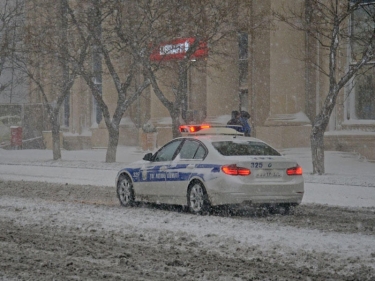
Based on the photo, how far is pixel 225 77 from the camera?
33.8 meters

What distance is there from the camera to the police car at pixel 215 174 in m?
12.7

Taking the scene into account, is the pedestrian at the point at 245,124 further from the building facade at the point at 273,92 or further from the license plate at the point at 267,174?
the license plate at the point at 267,174

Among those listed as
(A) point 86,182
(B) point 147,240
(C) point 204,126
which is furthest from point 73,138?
(B) point 147,240

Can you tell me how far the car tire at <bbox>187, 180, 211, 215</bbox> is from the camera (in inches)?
510

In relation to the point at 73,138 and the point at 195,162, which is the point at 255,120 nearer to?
the point at 73,138

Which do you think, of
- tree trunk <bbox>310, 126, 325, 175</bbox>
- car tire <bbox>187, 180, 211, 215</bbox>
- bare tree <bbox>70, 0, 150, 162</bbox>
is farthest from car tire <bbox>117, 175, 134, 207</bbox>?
bare tree <bbox>70, 0, 150, 162</bbox>

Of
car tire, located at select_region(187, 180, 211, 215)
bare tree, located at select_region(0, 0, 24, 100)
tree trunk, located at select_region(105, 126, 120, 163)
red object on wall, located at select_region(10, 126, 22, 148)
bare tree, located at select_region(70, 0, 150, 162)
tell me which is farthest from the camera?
red object on wall, located at select_region(10, 126, 22, 148)

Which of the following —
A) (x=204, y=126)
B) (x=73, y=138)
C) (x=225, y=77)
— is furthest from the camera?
(x=73, y=138)

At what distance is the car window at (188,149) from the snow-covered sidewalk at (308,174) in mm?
3558

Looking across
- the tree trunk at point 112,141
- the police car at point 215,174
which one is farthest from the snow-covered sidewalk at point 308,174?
the police car at point 215,174

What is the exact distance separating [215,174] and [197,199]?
0.62 meters

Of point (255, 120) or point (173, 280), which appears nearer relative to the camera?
point (173, 280)

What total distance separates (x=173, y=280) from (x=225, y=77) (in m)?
26.7

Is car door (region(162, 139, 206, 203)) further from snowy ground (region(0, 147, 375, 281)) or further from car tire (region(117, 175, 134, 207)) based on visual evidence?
car tire (region(117, 175, 134, 207))
